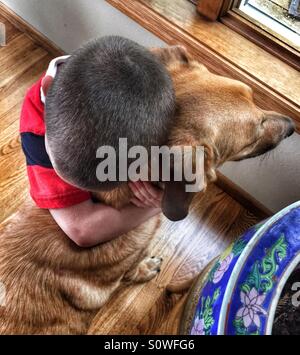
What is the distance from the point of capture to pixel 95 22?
171 centimetres

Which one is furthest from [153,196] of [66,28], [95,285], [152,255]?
[66,28]

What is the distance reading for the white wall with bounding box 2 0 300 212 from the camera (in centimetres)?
153

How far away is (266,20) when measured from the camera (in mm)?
1445

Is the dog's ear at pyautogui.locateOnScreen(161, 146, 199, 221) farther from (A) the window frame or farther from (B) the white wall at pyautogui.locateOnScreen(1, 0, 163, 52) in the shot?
(B) the white wall at pyautogui.locateOnScreen(1, 0, 163, 52)

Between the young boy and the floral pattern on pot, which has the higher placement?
the young boy

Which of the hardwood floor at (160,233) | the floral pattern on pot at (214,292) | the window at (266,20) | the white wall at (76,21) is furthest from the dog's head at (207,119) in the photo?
the hardwood floor at (160,233)

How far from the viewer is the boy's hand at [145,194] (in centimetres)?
100

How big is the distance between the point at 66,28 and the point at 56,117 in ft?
3.84

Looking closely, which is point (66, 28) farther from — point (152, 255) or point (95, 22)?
point (152, 255)

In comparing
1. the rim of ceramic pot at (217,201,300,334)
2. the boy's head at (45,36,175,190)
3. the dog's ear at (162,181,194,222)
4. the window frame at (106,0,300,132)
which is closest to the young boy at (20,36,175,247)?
the boy's head at (45,36,175,190)

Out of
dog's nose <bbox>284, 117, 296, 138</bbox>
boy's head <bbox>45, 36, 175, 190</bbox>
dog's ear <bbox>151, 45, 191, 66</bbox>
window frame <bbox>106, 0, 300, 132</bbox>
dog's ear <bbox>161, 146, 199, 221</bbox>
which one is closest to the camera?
boy's head <bbox>45, 36, 175, 190</bbox>

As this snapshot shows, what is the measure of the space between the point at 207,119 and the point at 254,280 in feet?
1.35

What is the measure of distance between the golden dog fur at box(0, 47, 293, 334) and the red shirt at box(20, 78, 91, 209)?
0.22 ft

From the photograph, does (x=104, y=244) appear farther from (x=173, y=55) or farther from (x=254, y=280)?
(x=173, y=55)
